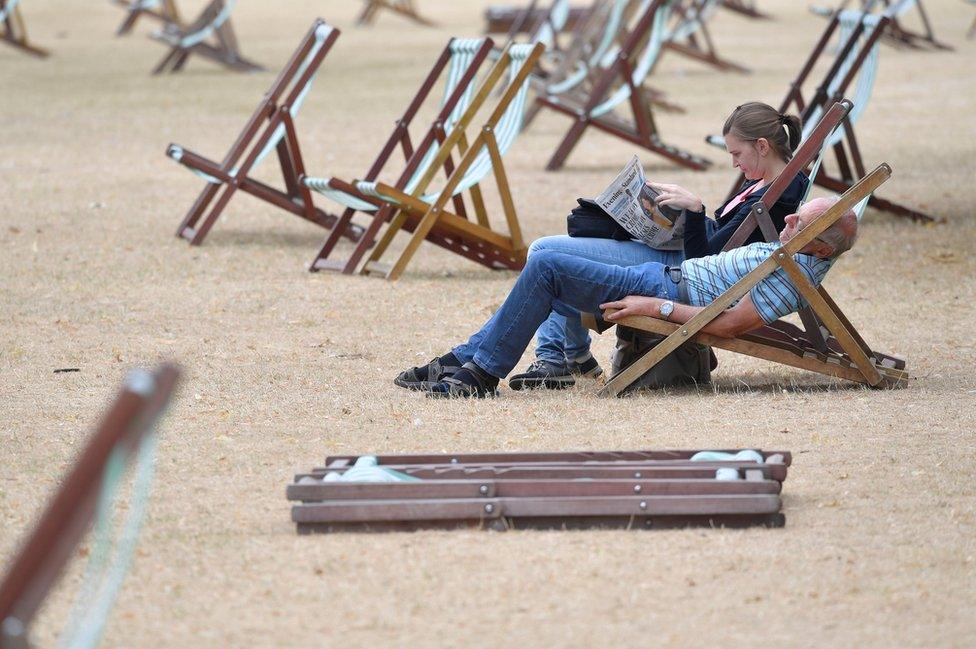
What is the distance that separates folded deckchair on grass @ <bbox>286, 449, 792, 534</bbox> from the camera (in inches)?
152

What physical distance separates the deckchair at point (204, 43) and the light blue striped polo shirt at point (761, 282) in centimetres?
1412

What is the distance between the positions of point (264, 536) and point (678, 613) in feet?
3.74

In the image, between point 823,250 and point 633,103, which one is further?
point 633,103

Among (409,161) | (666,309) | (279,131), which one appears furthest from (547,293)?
(279,131)

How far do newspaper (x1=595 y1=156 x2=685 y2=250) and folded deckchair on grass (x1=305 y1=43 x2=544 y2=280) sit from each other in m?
2.18

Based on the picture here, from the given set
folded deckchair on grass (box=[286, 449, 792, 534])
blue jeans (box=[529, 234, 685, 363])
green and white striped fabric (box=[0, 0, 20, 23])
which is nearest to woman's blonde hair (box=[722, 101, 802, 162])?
blue jeans (box=[529, 234, 685, 363])

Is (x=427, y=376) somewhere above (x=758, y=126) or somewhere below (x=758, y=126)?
below

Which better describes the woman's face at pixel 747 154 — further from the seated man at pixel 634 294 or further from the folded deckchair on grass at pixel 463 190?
the folded deckchair on grass at pixel 463 190

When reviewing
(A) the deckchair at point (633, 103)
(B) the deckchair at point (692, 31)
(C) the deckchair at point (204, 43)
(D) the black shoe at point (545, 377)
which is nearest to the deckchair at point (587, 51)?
(A) the deckchair at point (633, 103)

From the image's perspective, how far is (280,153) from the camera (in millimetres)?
8812

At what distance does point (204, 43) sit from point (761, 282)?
15.8m

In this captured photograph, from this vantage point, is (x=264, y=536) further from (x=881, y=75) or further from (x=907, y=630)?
(x=881, y=75)

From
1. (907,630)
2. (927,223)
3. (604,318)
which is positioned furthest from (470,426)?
(927,223)

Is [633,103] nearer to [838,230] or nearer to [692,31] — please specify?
[838,230]
